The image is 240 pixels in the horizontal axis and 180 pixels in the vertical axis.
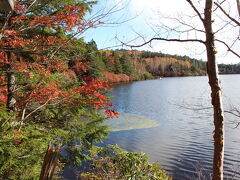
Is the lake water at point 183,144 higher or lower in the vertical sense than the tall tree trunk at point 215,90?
lower

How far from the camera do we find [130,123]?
57.5 feet

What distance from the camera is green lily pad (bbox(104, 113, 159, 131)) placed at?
642 inches

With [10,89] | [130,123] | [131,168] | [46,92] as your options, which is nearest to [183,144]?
[130,123]

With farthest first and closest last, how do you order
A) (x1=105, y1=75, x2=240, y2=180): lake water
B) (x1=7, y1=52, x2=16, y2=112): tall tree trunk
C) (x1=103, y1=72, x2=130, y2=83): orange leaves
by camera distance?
(x1=103, y1=72, x2=130, y2=83): orange leaves → (x1=105, y1=75, x2=240, y2=180): lake water → (x1=7, y1=52, x2=16, y2=112): tall tree trunk

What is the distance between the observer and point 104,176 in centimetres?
630

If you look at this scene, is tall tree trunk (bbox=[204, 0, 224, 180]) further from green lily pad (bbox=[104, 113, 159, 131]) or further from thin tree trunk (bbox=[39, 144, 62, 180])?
green lily pad (bbox=[104, 113, 159, 131])

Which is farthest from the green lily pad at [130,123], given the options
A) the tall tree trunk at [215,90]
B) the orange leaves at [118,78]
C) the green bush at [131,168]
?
the orange leaves at [118,78]

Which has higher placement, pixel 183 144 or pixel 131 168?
pixel 131 168

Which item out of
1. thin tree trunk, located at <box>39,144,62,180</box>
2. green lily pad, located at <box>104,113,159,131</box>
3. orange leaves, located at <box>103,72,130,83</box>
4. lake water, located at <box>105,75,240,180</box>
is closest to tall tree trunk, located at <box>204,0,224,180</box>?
thin tree trunk, located at <box>39,144,62,180</box>

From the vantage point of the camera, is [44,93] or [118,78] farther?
[118,78]

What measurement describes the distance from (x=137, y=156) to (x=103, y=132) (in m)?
2.54

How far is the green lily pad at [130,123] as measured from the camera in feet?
53.5

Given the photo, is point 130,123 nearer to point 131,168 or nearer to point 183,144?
point 183,144

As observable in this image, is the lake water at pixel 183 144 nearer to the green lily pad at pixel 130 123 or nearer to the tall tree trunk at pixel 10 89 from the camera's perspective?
the green lily pad at pixel 130 123
